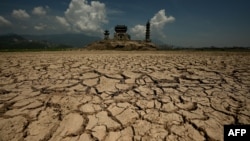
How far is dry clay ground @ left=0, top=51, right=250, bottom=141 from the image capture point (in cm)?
163

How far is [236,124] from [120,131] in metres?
1.37

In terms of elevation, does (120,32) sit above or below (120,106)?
above

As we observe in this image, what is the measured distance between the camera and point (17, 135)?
158 centimetres

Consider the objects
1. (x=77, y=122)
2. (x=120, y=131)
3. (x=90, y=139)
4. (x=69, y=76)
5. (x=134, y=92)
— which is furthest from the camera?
(x=69, y=76)

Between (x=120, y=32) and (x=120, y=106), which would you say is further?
(x=120, y=32)

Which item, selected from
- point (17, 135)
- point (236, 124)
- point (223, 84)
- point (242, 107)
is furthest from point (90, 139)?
point (223, 84)

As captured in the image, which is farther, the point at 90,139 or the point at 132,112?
the point at 132,112

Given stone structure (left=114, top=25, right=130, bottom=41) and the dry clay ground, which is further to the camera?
stone structure (left=114, top=25, right=130, bottom=41)

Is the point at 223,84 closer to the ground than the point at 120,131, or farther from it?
farther from it

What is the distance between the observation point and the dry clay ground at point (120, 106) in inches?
64.2

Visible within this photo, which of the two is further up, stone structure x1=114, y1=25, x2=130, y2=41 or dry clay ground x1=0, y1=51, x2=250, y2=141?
stone structure x1=114, y1=25, x2=130, y2=41

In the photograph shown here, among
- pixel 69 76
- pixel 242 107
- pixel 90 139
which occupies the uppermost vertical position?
pixel 69 76

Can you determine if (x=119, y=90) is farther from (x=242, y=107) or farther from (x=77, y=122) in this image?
(x=242, y=107)

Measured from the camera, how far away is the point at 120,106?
2133 mm
